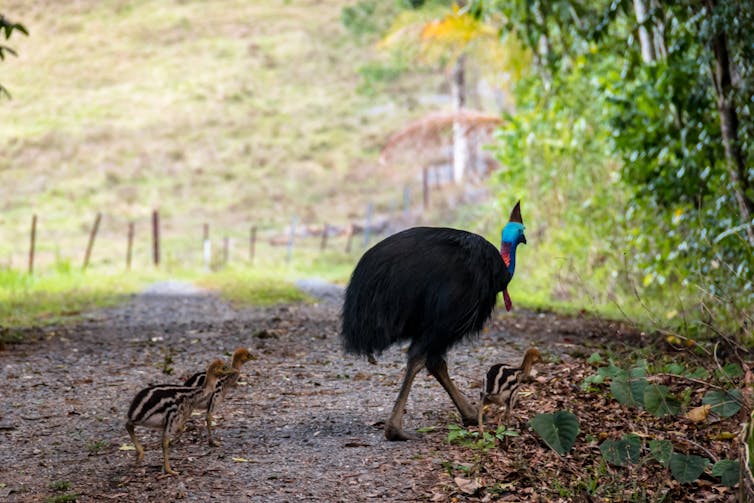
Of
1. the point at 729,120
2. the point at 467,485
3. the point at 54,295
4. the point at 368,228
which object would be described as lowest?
the point at 368,228

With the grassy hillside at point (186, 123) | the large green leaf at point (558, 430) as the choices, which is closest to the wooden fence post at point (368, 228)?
the grassy hillside at point (186, 123)

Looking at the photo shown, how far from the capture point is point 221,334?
10.6m

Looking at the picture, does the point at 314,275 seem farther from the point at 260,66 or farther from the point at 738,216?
the point at 260,66

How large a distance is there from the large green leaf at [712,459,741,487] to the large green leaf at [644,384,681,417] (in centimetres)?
51

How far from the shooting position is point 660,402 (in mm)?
5926

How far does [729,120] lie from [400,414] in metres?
5.51

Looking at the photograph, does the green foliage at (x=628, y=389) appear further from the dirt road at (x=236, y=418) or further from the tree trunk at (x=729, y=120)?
the tree trunk at (x=729, y=120)

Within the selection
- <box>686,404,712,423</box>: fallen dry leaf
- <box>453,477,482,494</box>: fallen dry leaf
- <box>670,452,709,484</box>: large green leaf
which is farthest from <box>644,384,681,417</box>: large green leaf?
<box>453,477,482,494</box>: fallen dry leaf

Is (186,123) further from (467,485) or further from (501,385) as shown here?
(467,485)

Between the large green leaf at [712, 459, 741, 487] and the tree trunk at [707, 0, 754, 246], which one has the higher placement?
the tree trunk at [707, 0, 754, 246]

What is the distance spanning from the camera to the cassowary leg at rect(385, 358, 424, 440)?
5969mm

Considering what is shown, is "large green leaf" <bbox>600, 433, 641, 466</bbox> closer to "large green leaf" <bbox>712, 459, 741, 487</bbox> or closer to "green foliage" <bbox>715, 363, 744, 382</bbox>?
"large green leaf" <bbox>712, 459, 741, 487</bbox>

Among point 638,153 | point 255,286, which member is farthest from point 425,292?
point 255,286

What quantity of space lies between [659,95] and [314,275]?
12.2 meters
